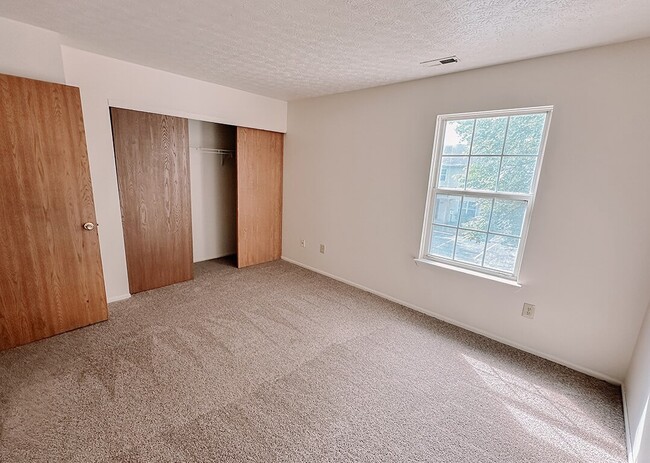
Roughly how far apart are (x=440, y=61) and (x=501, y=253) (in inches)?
66.9

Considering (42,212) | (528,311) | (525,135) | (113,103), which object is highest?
(113,103)

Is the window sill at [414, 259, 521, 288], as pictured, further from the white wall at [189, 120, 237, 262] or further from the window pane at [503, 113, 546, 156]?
the white wall at [189, 120, 237, 262]

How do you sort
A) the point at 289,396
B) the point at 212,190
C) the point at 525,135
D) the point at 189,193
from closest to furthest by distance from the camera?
the point at 289,396 < the point at 525,135 < the point at 189,193 < the point at 212,190

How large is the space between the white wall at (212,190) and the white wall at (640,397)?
4368 millimetres

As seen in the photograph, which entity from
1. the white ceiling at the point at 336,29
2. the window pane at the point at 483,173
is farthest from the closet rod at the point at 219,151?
the window pane at the point at 483,173

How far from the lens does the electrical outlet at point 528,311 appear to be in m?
2.37

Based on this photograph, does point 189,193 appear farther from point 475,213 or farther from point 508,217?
point 508,217

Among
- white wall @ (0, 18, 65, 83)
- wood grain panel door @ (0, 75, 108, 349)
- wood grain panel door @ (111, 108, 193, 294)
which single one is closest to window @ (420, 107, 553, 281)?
wood grain panel door @ (111, 108, 193, 294)

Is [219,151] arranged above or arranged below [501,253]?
above

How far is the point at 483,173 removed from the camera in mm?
2566

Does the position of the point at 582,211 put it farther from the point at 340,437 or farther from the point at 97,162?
the point at 97,162

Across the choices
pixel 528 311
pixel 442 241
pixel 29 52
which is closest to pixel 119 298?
pixel 29 52

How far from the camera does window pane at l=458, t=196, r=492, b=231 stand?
102 inches

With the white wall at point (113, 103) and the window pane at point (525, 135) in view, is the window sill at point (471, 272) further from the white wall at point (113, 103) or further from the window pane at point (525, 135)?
the white wall at point (113, 103)
